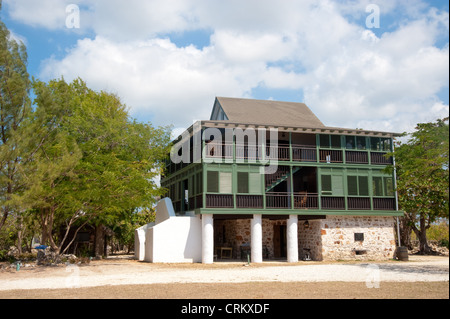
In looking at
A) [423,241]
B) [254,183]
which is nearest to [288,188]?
[254,183]

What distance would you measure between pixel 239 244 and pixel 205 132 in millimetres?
6450

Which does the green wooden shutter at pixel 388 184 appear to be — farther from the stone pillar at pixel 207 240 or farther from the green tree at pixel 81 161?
the green tree at pixel 81 161

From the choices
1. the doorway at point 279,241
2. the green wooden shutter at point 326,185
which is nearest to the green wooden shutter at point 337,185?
the green wooden shutter at point 326,185

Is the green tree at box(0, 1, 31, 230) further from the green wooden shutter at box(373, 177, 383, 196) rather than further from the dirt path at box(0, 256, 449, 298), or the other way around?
the green wooden shutter at box(373, 177, 383, 196)

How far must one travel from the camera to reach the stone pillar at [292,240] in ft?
69.4

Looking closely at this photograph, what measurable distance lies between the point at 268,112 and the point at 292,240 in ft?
24.9

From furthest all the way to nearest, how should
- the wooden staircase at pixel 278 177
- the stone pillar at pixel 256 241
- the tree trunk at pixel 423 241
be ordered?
the tree trunk at pixel 423 241 → the wooden staircase at pixel 278 177 → the stone pillar at pixel 256 241

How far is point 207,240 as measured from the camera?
20344 mm

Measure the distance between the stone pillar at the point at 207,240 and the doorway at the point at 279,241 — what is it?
477cm

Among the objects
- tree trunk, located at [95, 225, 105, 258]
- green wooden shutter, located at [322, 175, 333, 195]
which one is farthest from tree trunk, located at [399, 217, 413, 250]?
tree trunk, located at [95, 225, 105, 258]

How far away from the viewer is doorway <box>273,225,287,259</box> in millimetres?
23984

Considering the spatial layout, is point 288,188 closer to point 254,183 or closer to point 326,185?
point 326,185

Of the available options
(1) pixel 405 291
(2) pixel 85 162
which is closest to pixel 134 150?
(2) pixel 85 162
